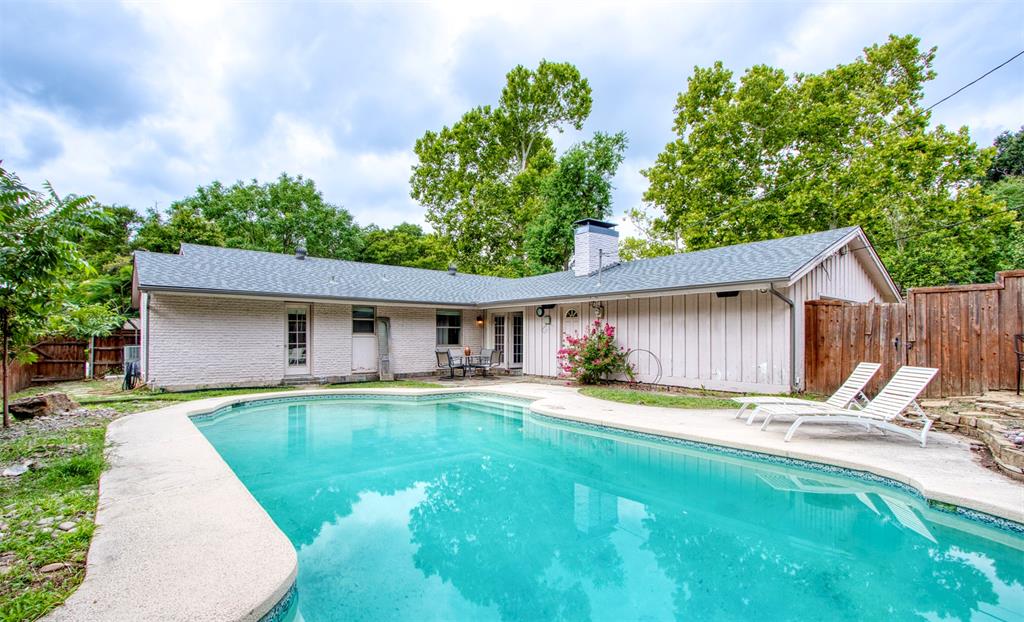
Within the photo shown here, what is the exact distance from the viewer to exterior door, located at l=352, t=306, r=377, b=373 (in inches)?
533

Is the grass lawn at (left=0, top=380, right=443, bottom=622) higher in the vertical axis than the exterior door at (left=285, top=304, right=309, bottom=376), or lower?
lower

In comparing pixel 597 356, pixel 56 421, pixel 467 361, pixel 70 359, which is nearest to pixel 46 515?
pixel 56 421

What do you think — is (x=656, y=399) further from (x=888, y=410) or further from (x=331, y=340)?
(x=331, y=340)

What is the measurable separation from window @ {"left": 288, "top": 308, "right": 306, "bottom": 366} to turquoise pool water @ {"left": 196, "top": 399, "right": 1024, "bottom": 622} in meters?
6.52

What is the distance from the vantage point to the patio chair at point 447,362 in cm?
1362

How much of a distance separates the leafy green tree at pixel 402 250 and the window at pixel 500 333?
1340 cm

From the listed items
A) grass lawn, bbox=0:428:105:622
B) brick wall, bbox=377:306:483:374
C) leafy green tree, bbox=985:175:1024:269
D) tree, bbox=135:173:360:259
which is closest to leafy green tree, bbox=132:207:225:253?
tree, bbox=135:173:360:259

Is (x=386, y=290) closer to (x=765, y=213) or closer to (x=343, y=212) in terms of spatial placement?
(x=765, y=213)

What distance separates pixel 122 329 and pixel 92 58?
971 centimetres

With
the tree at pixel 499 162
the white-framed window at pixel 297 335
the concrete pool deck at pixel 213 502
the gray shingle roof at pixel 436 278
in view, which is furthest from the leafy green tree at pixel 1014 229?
the white-framed window at pixel 297 335

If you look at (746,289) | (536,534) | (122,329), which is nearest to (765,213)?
(746,289)

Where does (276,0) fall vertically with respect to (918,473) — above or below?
above

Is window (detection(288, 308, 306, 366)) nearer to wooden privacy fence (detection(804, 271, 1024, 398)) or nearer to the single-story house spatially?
the single-story house

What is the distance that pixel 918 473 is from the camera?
445 cm
